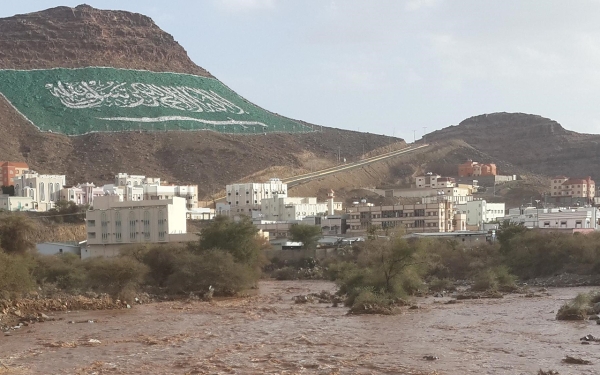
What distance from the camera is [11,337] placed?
25.2 meters

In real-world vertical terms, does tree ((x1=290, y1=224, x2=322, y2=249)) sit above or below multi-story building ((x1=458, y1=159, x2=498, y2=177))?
below

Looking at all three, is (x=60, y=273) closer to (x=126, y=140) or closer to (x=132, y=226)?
(x=132, y=226)

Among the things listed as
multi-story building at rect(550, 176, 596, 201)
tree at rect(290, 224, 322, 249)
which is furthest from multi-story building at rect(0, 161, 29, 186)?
multi-story building at rect(550, 176, 596, 201)

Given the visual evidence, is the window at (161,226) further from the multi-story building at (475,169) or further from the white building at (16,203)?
the multi-story building at (475,169)

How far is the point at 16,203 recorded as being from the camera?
7688 cm

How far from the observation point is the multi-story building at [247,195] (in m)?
85.1

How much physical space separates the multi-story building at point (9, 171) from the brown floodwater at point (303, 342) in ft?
192

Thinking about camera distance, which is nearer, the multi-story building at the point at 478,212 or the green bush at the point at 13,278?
the green bush at the point at 13,278

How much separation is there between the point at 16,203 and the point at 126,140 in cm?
3218

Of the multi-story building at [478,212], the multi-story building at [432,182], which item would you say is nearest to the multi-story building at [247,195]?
the multi-story building at [432,182]

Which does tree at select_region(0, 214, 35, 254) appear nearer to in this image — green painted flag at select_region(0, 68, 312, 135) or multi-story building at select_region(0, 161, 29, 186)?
multi-story building at select_region(0, 161, 29, 186)

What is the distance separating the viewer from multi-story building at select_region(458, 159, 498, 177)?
4316 inches

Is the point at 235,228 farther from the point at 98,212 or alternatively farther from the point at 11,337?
the point at 11,337

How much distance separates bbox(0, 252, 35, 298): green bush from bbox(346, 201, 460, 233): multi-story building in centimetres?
4133
